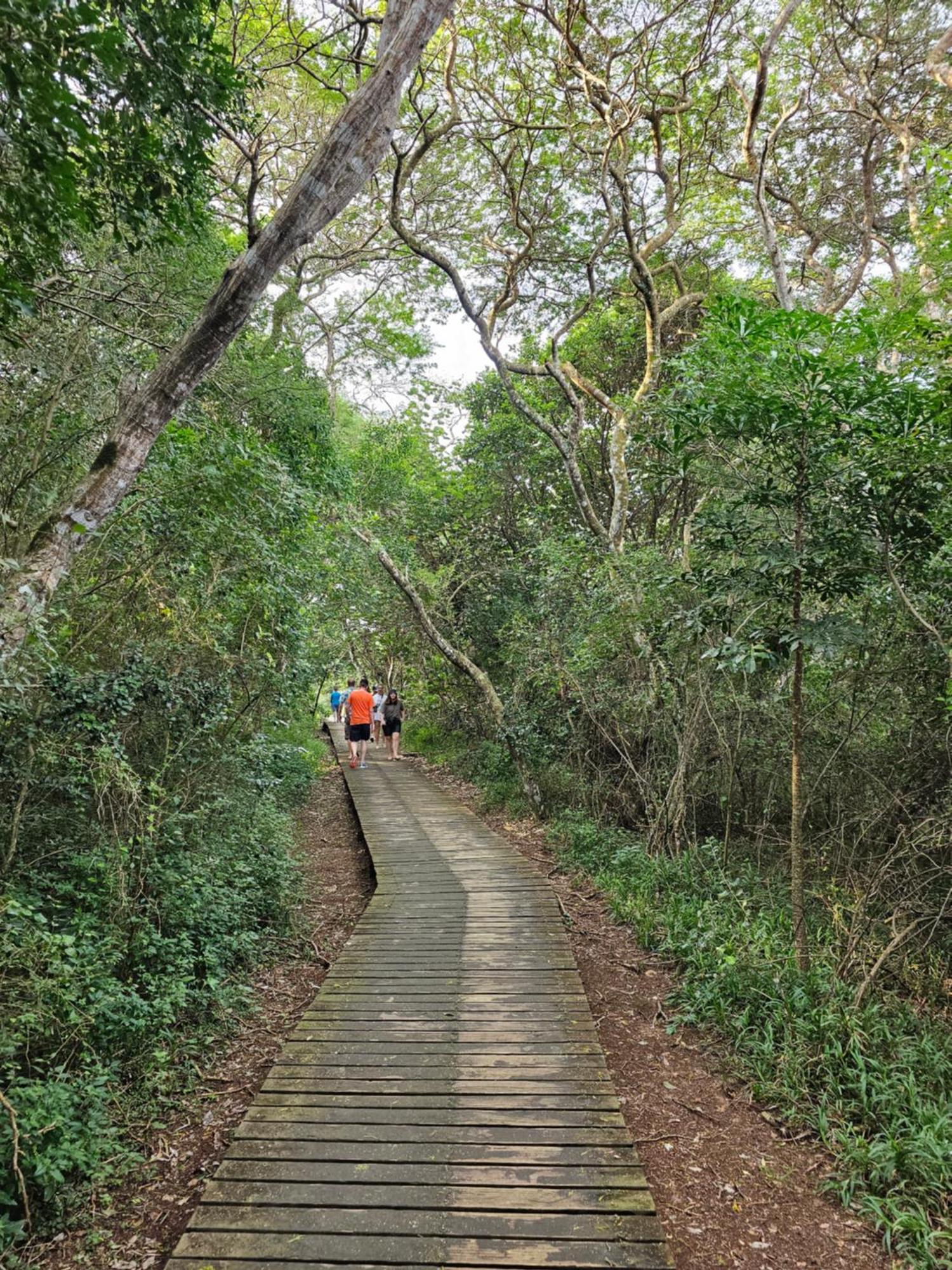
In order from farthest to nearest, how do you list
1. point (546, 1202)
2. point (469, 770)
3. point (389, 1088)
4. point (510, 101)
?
point (469, 770), point (510, 101), point (389, 1088), point (546, 1202)

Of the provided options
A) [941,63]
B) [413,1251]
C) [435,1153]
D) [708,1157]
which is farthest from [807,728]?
[941,63]

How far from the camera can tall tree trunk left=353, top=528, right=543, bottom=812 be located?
9797 mm

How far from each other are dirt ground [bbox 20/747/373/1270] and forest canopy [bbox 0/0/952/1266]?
16 cm

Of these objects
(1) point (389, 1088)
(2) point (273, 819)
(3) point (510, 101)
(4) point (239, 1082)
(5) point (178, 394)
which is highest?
(3) point (510, 101)

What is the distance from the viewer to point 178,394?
153 inches

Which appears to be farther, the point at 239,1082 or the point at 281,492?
the point at 281,492

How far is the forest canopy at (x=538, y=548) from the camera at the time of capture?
3449mm

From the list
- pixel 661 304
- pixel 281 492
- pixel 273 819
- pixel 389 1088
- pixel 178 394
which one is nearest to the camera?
pixel 389 1088

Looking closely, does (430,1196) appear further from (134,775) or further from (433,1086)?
(134,775)

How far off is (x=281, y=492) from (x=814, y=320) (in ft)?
15.5

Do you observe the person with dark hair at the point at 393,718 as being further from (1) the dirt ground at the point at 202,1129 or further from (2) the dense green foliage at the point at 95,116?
(2) the dense green foliage at the point at 95,116

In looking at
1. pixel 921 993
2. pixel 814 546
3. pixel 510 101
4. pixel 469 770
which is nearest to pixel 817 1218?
pixel 921 993

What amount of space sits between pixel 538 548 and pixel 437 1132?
7977 millimetres

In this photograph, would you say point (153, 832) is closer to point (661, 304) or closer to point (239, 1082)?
point (239, 1082)
